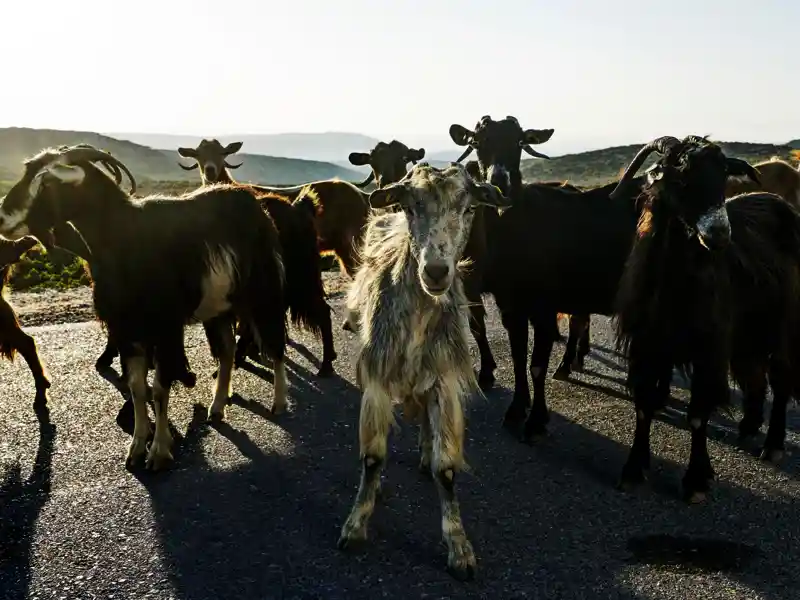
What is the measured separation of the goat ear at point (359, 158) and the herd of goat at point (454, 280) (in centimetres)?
322

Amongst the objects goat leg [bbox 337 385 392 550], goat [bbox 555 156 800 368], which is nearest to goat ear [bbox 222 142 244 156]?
goat [bbox 555 156 800 368]

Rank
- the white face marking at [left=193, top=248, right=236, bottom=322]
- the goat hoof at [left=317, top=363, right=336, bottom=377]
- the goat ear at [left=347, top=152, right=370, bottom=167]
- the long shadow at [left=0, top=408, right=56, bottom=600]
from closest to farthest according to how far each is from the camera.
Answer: the long shadow at [left=0, top=408, right=56, bottom=600] → the white face marking at [left=193, top=248, right=236, bottom=322] → the goat hoof at [left=317, top=363, right=336, bottom=377] → the goat ear at [left=347, top=152, right=370, bottom=167]

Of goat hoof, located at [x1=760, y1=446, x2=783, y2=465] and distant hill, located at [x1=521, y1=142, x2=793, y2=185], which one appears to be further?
distant hill, located at [x1=521, y1=142, x2=793, y2=185]

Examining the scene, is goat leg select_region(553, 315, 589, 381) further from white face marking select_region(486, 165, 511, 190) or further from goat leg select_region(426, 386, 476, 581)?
goat leg select_region(426, 386, 476, 581)

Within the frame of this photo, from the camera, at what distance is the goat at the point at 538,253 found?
6738 millimetres

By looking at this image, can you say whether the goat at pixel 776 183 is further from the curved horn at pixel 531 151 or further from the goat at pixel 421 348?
the goat at pixel 421 348

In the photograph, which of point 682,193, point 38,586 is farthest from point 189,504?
point 682,193

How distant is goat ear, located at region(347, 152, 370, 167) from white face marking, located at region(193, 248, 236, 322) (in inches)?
193

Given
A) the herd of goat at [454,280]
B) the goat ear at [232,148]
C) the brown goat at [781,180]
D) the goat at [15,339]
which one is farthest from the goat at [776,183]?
the goat at [15,339]

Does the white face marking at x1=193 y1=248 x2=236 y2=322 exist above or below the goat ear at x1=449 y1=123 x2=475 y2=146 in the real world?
below

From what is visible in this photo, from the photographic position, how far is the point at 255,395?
25.6 feet

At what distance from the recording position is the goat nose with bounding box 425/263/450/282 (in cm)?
405

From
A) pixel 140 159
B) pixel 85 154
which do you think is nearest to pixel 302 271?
pixel 85 154

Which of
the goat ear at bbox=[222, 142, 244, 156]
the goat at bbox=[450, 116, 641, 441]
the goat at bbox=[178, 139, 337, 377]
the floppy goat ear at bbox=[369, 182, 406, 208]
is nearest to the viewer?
the floppy goat ear at bbox=[369, 182, 406, 208]
